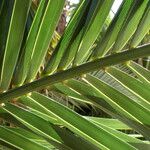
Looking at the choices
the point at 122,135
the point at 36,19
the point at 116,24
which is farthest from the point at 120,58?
the point at 122,135

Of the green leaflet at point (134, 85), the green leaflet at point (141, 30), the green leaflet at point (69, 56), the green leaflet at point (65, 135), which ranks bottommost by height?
the green leaflet at point (65, 135)

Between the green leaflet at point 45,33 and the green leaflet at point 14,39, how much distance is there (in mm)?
33

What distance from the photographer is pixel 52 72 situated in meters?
0.80

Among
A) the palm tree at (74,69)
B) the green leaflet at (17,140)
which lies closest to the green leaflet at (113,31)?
the palm tree at (74,69)

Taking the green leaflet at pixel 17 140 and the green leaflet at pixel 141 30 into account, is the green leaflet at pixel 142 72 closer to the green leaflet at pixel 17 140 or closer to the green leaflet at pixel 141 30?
the green leaflet at pixel 141 30

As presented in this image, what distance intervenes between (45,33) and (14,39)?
6cm

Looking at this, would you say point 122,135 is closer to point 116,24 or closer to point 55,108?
point 55,108

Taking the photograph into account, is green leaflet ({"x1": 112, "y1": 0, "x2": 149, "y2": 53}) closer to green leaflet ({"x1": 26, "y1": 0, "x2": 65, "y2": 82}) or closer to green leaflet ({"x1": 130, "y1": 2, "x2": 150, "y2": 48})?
green leaflet ({"x1": 130, "y1": 2, "x2": 150, "y2": 48})

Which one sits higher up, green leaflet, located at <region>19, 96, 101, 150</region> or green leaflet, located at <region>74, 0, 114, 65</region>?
green leaflet, located at <region>74, 0, 114, 65</region>

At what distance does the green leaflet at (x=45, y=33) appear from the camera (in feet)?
2.43

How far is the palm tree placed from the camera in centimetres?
74

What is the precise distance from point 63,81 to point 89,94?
0.05 m

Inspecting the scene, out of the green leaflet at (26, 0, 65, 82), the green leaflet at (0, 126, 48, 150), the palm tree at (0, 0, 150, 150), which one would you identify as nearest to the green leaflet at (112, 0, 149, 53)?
the palm tree at (0, 0, 150, 150)

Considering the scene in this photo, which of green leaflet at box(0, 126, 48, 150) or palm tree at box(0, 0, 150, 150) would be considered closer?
palm tree at box(0, 0, 150, 150)
